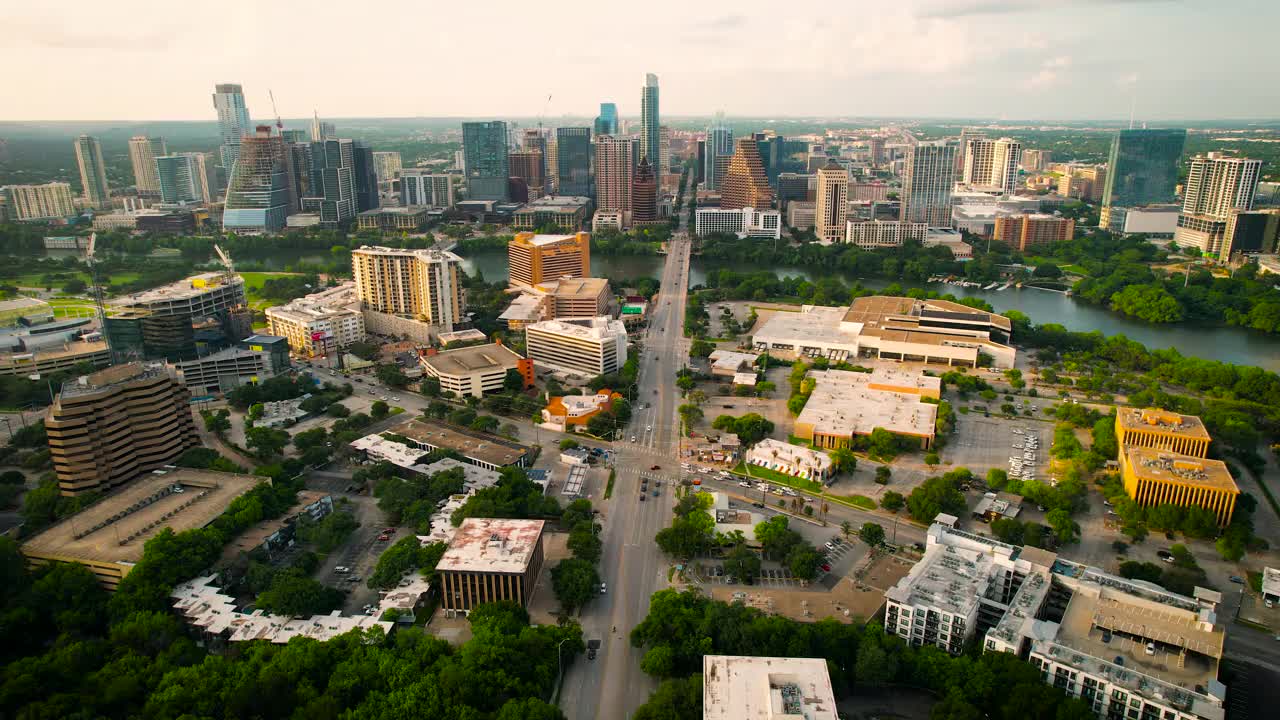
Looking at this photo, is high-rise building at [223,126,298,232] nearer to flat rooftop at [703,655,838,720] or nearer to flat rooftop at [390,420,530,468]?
flat rooftop at [390,420,530,468]

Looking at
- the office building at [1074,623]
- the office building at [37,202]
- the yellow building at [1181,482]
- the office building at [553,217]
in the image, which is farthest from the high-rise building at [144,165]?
the yellow building at [1181,482]

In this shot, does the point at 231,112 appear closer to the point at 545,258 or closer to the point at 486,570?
the point at 545,258

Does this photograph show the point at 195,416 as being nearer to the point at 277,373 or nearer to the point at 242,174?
the point at 277,373

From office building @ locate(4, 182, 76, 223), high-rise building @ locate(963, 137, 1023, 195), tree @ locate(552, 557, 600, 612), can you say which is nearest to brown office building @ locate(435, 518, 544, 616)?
tree @ locate(552, 557, 600, 612)

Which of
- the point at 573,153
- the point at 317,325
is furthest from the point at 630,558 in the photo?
the point at 573,153

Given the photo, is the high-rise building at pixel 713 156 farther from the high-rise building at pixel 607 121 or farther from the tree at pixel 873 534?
the tree at pixel 873 534

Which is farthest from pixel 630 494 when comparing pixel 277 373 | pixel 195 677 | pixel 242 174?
pixel 242 174
